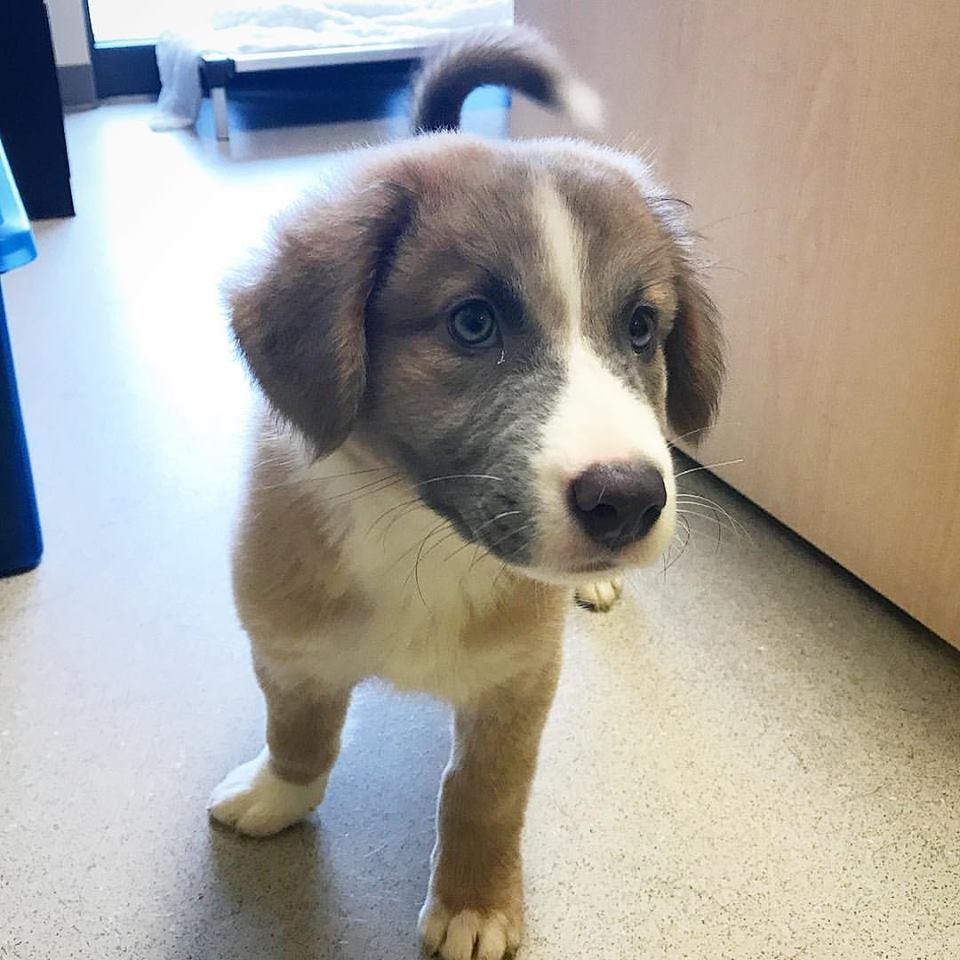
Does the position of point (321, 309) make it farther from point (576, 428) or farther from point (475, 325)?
point (576, 428)

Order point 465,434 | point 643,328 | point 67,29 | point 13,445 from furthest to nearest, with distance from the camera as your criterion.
Answer: point 67,29 < point 13,445 < point 643,328 < point 465,434

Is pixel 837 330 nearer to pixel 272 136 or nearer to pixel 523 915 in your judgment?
pixel 523 915

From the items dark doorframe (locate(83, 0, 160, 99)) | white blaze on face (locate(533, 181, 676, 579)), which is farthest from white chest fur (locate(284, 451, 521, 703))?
dark doorframe (locate(83, 0, 160, 99))

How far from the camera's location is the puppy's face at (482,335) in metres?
0.90

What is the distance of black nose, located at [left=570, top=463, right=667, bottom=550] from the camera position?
0.84 m

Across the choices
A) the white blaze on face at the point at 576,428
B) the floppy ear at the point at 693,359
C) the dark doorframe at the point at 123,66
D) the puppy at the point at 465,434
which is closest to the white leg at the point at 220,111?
the dark doorframe at the point at 123,66

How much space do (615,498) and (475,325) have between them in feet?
0.72

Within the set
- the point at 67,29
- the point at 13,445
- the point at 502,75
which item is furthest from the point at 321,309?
the point at 67,29

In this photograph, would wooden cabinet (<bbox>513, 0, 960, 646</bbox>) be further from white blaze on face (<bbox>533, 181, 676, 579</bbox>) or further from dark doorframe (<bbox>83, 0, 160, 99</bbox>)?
dark doorframe (<bbox>83, 0, 160, 99</bbox>)

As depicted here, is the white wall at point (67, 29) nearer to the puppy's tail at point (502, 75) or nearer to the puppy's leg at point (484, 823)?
the puppy's tail at point (502, 75)

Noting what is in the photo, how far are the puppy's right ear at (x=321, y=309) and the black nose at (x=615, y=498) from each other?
0.80ft

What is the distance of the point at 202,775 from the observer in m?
1.45

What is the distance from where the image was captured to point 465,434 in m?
0.95

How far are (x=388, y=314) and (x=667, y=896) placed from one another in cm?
77
